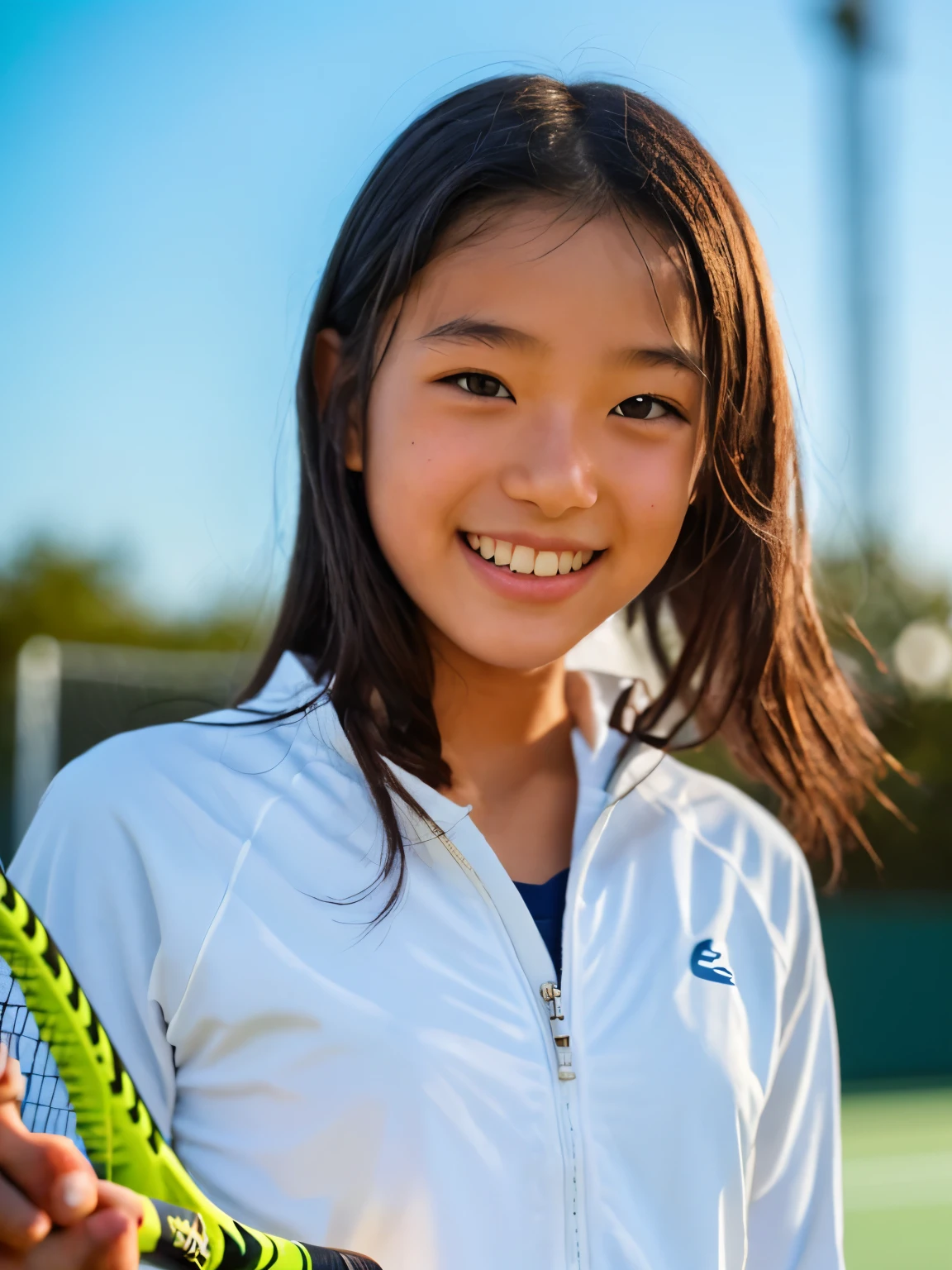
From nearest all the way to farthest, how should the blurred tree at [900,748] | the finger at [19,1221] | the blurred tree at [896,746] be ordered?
the finger at [19,1221], the blurred tree at [896,746], the blurred tree at [900,748]

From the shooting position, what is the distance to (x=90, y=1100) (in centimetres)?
96

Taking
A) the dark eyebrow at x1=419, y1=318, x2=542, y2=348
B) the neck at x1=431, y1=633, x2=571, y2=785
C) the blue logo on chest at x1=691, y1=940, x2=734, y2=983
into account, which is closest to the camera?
the dark eyebrow at x1=419, y1=318, x2=542, y2=348

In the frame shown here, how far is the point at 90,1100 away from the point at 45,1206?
0.61 ft

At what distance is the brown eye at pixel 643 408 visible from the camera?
1.31 metres

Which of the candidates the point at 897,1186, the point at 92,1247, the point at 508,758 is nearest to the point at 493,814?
the point at 508,758

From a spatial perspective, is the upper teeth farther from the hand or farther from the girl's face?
the hand

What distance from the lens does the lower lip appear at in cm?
132

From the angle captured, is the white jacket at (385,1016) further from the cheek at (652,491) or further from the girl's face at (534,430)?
the cheek at (652,491)

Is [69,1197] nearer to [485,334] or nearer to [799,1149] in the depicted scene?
[485,334]

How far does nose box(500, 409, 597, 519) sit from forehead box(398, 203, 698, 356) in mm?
75

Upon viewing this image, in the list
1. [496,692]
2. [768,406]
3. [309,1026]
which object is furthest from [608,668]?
[309,1026]

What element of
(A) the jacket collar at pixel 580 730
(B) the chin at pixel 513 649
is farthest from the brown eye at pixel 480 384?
(A) the jacket collar at pixel 580 730

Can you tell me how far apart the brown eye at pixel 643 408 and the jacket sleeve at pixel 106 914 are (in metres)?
0.59

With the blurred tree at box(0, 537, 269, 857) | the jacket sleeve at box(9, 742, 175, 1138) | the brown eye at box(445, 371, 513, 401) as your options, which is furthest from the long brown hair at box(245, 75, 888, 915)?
the blurred tree at box(0, 537, 269, 857)
